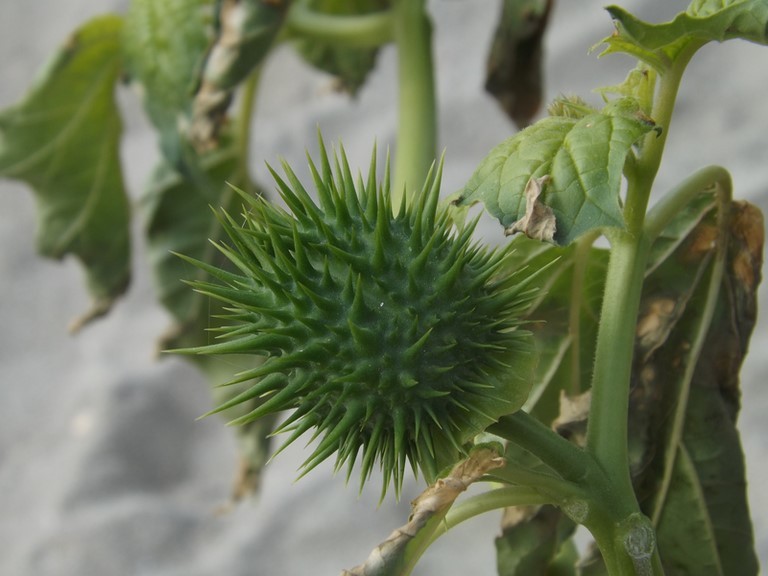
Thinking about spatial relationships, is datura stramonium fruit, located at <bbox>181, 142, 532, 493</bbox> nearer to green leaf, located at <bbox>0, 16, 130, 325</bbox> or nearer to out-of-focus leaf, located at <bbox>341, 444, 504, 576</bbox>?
out-of-focus leaf, located at <bbox>341, 444, 504, 576</bbox>

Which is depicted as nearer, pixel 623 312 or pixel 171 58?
pixel 623 312

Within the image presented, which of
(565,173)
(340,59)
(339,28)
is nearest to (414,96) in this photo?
(339,28)

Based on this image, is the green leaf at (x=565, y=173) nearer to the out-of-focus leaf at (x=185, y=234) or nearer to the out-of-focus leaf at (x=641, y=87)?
the out-of-focus leaf at (x=641, y=87)

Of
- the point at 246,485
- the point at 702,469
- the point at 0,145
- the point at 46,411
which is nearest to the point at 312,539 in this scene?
the point at 246,485

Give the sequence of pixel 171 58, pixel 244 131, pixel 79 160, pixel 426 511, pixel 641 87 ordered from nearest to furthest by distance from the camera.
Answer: pixel 426 511 < pixel 641 87 < pixel 171 58 < pixel 244 131 < pixel 79 160

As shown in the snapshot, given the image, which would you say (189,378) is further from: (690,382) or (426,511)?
(426,511)

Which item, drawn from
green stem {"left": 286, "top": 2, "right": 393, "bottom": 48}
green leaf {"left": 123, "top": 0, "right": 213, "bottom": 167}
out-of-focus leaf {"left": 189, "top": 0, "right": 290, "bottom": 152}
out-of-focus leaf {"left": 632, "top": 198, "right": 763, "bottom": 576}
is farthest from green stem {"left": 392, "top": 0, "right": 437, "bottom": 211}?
out-of-focus leaf {"left": 632, "top": 198, "right": 763, "bottom": 576}
